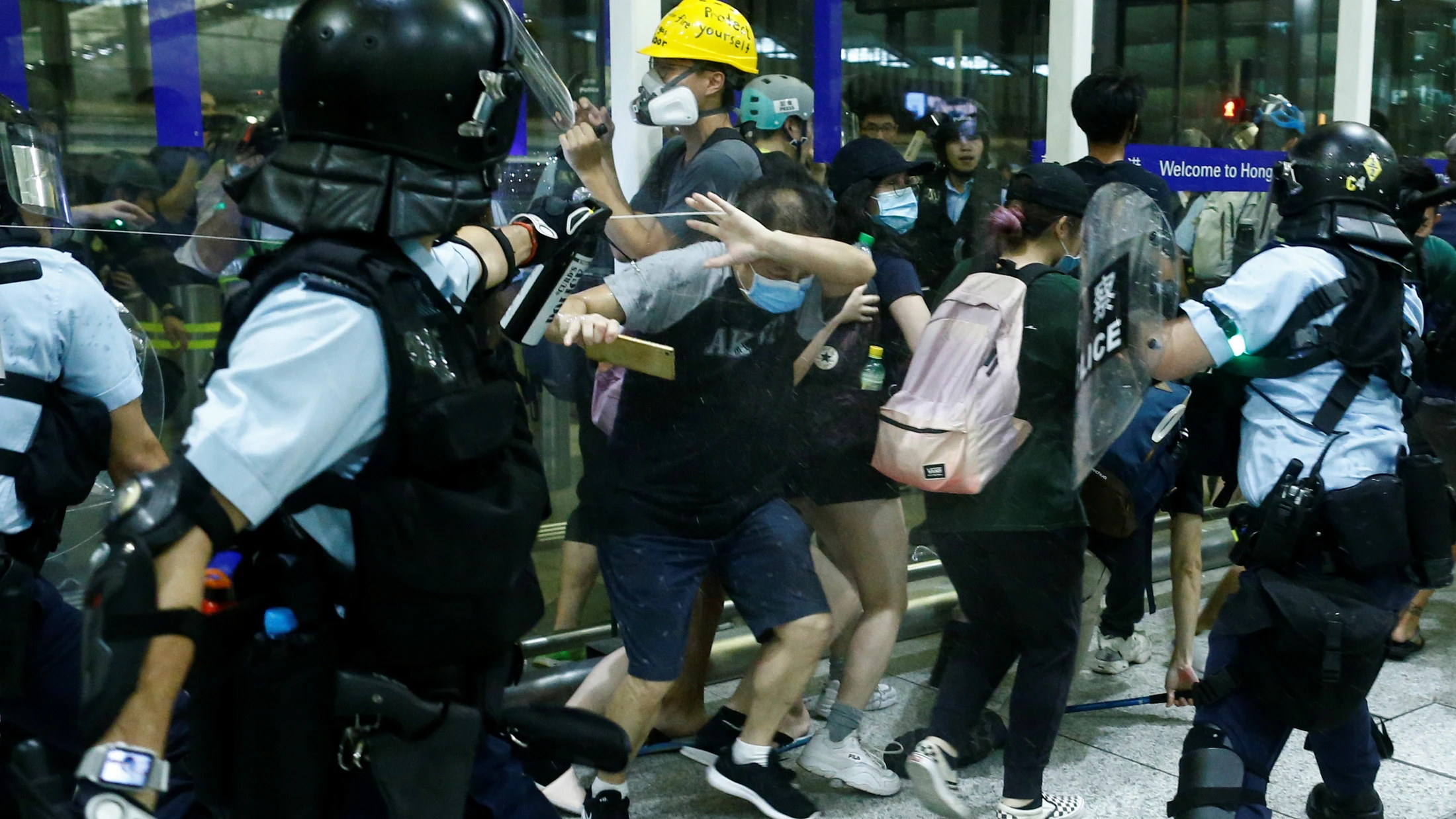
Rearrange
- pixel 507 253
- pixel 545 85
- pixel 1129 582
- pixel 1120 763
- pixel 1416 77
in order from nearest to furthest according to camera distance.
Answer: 1. pixel 507 253
2. pixel 545 85
3. pixel 1120 763
4. pixel 1129 582
5. pixel 1416 77

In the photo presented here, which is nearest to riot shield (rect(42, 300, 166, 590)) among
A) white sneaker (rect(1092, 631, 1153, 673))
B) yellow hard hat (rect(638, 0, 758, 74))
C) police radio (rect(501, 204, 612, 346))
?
police radio (rect(501, 204, 612, 346))

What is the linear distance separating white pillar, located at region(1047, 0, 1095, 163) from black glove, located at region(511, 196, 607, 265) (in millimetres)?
2874

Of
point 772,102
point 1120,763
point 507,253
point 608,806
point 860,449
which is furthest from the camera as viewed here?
point 1120,763

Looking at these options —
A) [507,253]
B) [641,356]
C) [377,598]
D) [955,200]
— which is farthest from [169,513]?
[955,200]

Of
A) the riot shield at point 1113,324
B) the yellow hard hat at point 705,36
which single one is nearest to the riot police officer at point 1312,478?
the riot shield at point 1113,324

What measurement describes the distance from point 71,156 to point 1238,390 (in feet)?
8.30

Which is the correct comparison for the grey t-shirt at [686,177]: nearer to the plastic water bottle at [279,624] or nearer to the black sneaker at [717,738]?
the black sneaker at [717,738]

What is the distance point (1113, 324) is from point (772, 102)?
1.16 metres

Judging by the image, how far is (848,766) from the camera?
3643 millimetres

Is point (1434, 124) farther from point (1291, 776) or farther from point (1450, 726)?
point (1291, 776)

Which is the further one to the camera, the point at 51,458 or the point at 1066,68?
the point at 1066,68

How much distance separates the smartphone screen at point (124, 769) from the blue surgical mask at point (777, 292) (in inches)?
70.6

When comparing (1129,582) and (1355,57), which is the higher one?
(1355,57)

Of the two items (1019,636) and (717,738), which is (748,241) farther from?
(717,738)
